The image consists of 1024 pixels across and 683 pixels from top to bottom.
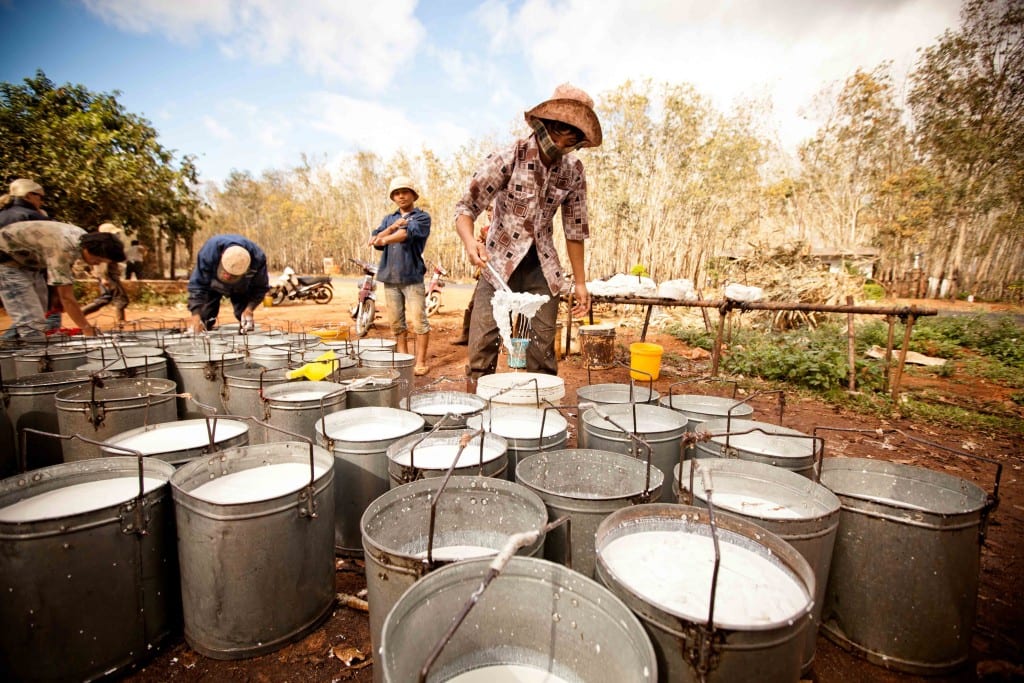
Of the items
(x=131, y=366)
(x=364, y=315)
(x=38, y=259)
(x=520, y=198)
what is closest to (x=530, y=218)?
(x=520, y=198)

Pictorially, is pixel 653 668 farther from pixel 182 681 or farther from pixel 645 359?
pixel 645 359

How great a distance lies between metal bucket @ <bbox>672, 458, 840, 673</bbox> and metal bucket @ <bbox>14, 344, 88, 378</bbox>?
4.19 meters

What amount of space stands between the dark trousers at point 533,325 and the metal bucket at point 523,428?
749mm

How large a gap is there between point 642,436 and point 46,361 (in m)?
4.08

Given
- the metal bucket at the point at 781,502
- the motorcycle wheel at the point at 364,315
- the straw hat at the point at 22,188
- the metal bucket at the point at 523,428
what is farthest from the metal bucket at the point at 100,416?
the motorcycle wheel at the point at 364,315

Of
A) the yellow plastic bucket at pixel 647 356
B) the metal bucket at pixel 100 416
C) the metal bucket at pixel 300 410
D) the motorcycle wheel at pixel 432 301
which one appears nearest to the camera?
the metal bucket at pixel 100 416

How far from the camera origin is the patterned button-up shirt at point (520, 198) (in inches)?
121

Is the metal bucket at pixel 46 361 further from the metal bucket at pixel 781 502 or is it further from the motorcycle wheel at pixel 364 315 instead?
the motorcycle wheel at pixel 364 315

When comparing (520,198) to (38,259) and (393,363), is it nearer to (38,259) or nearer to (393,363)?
(393,363)

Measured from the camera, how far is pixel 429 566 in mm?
1231

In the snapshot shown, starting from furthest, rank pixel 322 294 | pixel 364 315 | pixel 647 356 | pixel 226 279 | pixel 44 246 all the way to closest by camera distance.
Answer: pixel 322 294 < pixel 364 315 < pixel 647 356 < pixel 226 279 < pixel 44 246

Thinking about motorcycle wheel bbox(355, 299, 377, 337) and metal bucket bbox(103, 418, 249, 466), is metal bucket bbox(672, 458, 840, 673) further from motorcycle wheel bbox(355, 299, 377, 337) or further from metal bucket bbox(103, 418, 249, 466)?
motorcycle wheel bbox(355, 299, 377, 337)

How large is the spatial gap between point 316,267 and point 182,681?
125 ft

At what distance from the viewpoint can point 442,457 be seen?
6.72 ft
